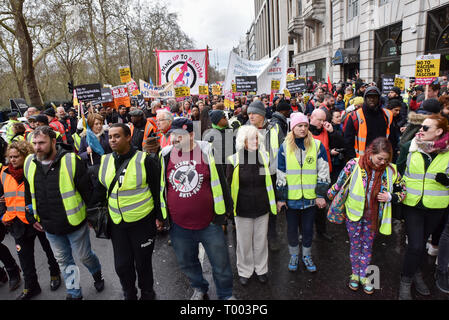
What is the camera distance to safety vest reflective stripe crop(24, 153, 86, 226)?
118 inches

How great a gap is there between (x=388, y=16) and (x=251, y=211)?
16.2 m

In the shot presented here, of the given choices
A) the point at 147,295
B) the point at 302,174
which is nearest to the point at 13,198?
the point at 147,295

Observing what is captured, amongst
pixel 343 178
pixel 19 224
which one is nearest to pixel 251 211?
pixel 343 178

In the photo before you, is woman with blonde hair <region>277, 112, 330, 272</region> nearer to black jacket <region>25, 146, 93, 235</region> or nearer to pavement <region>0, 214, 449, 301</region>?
pavement <region>0, 214, 449, 301</region>

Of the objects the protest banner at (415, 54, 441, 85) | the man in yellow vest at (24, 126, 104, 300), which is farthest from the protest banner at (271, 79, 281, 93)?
the man in yellow vest at (24, 126, 104, 300)

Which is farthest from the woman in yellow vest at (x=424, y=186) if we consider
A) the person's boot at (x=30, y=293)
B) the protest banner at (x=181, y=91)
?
the protest banner at (x=181, y=91)

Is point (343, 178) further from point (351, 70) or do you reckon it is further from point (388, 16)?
point (351, 70)

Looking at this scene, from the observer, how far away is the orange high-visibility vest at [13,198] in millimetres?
3379

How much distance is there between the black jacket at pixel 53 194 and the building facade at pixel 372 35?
43.2ft

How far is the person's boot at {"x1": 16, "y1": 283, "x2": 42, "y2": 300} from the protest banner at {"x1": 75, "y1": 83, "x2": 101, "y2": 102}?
532 centimetres
